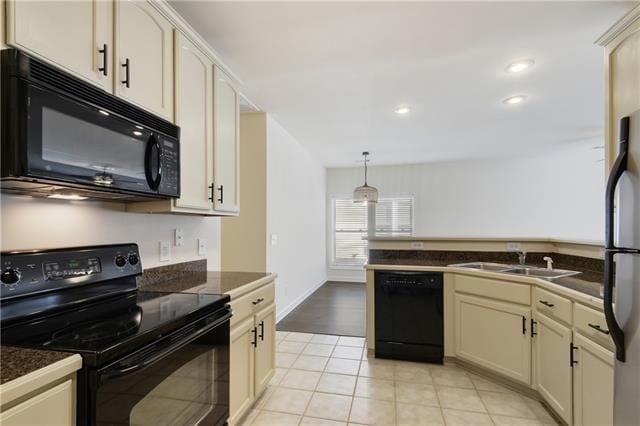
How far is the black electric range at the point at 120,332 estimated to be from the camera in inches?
37.5

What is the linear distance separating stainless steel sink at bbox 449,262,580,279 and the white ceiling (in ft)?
5.41

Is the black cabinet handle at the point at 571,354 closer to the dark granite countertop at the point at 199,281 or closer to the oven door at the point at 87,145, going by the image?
the dark granite countertop at the point at 199,281

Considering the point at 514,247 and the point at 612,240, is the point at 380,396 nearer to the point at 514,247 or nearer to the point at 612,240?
the point at 612,240

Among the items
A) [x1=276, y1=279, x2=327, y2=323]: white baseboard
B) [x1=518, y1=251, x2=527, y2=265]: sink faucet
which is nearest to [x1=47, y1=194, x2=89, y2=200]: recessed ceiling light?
[x1=276, y1=279, x2=327, y2=323]: white baseboard

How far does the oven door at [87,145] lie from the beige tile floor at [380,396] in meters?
1.66

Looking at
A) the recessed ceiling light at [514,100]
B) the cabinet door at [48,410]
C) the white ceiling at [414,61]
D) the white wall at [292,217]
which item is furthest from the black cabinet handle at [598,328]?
the white wall at [292,217]

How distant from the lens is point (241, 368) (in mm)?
1857

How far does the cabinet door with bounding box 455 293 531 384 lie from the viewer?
7.56ft

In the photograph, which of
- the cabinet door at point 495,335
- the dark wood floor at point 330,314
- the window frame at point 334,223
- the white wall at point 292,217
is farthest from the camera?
the window frame at point 334,223

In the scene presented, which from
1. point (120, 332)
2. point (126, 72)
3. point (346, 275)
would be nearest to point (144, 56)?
point (126, 72)

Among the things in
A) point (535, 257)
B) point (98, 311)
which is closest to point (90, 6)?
point (98, 311)

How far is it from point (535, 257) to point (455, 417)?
174cm

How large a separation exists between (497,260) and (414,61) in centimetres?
202

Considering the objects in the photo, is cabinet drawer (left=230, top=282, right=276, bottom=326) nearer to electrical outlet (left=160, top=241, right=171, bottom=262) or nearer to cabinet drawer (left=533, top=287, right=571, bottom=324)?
electrical outlet (left=160, top=241, right=171, bottom=262)
